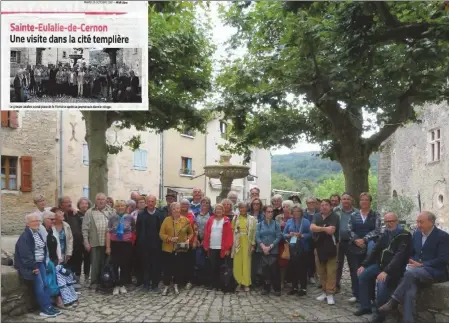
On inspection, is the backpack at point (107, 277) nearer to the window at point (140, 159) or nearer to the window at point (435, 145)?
the window at point (435, 145)

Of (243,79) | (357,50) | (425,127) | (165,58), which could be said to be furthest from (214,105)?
(425,127)

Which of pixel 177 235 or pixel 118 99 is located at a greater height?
pixel 118 99

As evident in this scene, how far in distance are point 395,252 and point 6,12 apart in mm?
5582

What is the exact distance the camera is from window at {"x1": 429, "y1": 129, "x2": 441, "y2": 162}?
23086 millimetres

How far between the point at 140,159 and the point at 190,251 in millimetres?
19626

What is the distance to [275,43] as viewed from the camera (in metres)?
13.3

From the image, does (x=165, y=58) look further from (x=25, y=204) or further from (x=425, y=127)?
(x=425, y=127)

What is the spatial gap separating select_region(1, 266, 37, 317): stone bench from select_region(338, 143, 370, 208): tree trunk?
8.19 m

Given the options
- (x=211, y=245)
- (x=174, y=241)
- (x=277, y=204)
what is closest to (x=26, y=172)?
(x=174, y=241)

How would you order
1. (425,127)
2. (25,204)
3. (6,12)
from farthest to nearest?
(425,127) → (25,204) → (6,12)

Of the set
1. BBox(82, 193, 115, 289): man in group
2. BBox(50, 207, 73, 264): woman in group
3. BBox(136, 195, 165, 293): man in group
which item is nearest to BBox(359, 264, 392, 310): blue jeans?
BBox(136, 195, 165, 293): man in group

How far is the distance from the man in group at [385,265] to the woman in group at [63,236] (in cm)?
461

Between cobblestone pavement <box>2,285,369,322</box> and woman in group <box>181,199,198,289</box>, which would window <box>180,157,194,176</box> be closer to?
woman in group <box>181,199,198,289</box>

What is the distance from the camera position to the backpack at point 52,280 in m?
6.92
